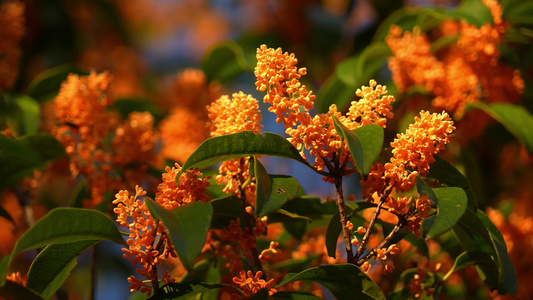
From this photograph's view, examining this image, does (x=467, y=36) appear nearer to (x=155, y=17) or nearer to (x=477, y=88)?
(x=477, y=88)

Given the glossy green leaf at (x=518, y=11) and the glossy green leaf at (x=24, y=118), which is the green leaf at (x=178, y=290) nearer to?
the glossy green leaf at (x=24, y=118)

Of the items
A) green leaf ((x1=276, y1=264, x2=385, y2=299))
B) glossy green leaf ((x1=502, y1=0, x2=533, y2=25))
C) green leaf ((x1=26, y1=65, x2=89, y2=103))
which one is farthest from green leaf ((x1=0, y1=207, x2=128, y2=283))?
glossy green leaf ((x1=502, y1=0, x2=533, y2=25))

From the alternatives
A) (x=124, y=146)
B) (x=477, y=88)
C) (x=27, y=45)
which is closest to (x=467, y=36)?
(x=477, y=88)

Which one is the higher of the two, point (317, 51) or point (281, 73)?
point (317, 51)

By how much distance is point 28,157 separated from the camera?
4.31 feet

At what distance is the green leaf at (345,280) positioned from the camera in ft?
3.11

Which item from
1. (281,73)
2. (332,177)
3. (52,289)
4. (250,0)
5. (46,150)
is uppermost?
(250,0)

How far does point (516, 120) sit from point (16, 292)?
4.41 ft

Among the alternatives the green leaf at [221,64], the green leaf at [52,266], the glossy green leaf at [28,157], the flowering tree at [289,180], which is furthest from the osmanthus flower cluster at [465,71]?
the green leaf at [52,266]

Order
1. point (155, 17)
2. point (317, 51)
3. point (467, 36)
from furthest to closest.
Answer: point (155, 17), point (317, 51), point (467, 36)

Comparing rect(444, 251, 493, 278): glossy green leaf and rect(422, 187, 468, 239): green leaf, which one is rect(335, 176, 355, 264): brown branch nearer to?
rect(422, 187, 468, 239): green leaf

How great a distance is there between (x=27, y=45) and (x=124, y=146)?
5.06 ft

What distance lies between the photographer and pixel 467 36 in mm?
1703

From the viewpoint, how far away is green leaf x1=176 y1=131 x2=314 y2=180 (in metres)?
0.94
